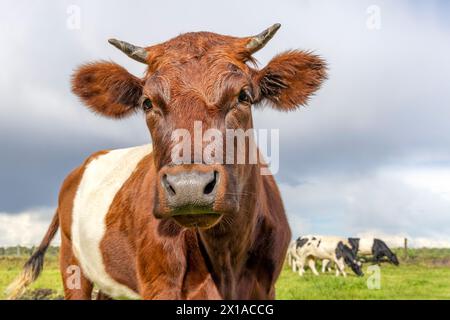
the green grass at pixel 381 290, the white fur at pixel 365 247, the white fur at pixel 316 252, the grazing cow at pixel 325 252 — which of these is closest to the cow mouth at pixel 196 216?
the green grass at pixel 381 290

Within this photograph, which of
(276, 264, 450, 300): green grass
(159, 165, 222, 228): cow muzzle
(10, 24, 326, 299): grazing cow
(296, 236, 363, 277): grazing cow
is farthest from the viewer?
(296, 236, 363, 277): grazing cow

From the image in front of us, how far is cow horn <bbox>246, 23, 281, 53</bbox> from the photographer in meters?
4.79

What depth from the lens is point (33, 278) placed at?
29.7 feet

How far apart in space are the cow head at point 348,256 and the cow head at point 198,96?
25.1 meters

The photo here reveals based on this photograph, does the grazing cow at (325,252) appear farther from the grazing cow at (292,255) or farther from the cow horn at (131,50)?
the cow horn at (131,50)

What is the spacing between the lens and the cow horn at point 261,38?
189 inches

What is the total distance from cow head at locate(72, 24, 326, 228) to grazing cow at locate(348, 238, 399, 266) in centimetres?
2837

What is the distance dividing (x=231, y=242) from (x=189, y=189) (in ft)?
4.14

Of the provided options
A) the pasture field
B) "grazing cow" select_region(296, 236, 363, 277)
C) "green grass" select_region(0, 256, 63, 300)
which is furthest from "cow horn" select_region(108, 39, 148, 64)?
"grazing cow" select_region(296, 236, 363, 277)

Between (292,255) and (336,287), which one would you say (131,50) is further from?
(292,255)

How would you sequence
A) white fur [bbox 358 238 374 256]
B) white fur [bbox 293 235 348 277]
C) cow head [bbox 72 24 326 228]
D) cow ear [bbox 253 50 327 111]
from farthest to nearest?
white fur [bbox 358 238 374 256] → white fur [bbox 293 235 348 277] → cow ear [bbox 253 50 327 111] → cow head [bbox 72 24 326 228]

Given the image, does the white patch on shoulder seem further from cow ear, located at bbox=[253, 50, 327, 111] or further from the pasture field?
the pasture field
